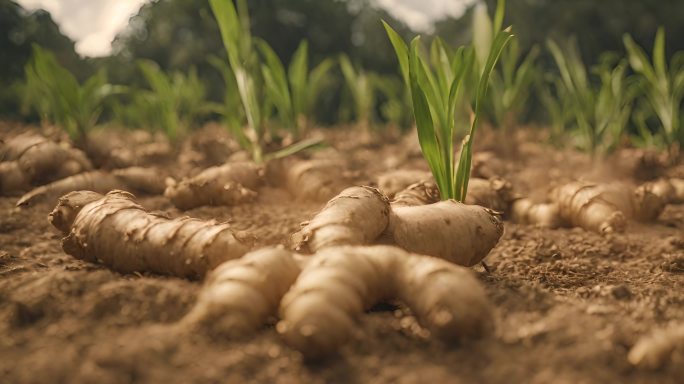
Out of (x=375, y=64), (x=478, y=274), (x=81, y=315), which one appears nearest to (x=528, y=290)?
(x=478, y=274)

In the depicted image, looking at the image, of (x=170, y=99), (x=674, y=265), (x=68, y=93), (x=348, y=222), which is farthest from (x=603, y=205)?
(x=170, y=99)

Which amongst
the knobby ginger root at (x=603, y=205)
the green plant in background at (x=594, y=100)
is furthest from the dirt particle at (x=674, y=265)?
the green plant in background at (x=594, y=100)

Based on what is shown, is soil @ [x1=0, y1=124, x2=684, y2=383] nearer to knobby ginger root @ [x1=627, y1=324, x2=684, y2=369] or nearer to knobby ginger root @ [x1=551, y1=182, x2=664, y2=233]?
knobby ginger root @ [x1=627, y1=324, x2=684, y2=369]

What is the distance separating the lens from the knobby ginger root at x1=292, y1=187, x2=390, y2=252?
130 centimetres

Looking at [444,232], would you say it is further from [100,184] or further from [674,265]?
[100,184]

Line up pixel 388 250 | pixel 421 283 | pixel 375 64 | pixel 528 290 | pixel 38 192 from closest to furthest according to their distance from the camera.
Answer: pixel 421 283 < pixel 388 250 < pixel 528 290 < pixel 38 192 < pixel 375 64

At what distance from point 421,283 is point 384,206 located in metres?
0.44

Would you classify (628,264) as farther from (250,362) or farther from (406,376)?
(250,362)

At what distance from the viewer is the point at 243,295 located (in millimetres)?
1039

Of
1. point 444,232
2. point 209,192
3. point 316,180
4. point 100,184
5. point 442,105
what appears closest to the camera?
point 444,232

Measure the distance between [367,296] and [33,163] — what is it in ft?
8.40

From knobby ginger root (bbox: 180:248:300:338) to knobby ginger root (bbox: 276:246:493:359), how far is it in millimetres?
52

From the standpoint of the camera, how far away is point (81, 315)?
3.64 ft

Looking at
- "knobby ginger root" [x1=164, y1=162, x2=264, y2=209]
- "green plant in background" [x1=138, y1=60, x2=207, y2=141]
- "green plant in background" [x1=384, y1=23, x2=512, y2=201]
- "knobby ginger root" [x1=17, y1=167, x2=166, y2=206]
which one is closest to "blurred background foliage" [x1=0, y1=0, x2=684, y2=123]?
"green plant in background" [x1=138, y1=60, x2=207, y2=141]
